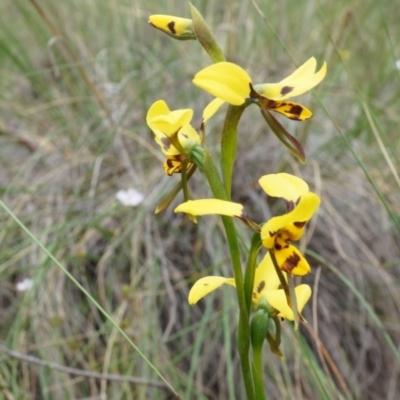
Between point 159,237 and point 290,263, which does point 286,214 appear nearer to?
point 290,263

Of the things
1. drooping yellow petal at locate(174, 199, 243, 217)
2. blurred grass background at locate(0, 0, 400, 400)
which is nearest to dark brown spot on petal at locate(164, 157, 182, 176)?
drooping yellow petal at locate(174, 199, 243, 217)

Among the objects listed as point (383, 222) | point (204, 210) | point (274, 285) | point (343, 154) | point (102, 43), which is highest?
point (102, 43)

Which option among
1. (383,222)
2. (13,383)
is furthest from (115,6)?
(13,383)

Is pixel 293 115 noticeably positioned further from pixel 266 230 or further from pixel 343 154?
pixel 343 154

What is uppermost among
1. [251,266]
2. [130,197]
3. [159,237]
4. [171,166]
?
[171,166]

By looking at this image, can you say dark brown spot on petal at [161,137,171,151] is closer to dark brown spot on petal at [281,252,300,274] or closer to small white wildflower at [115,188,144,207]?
dark brown spot on petal at [281,252,300,274]

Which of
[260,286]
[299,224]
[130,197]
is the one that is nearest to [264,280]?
[260,286]

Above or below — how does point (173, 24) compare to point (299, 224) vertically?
above
